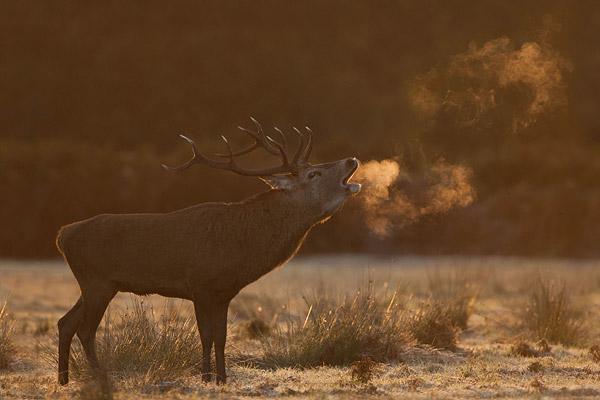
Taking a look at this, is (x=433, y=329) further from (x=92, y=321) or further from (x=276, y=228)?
(x=92, y=321)

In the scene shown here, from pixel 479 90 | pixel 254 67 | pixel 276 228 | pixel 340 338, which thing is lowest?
pixel 340 338

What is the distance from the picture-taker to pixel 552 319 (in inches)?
534

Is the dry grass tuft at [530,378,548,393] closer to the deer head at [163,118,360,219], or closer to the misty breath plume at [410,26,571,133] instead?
the deer head at [163,118,360,219]

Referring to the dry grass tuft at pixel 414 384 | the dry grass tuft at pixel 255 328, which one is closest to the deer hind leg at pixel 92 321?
the dry grass tuft at pixel 414 384

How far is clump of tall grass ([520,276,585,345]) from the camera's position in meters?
13.4

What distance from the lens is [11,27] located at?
62.0 metres

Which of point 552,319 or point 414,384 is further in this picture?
point 552,319

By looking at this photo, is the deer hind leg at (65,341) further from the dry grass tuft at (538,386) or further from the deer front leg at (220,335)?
the dry grass tuft at (538,386)

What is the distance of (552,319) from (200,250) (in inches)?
228

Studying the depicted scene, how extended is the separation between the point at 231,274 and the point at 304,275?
545 inches

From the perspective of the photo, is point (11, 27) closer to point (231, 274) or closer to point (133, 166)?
point (133, 166)

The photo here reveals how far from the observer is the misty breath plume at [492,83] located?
713 inches

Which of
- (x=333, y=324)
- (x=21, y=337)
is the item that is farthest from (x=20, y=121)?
(x=333, y=324)

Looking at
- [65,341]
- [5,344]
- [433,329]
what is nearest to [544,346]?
[433,329]
